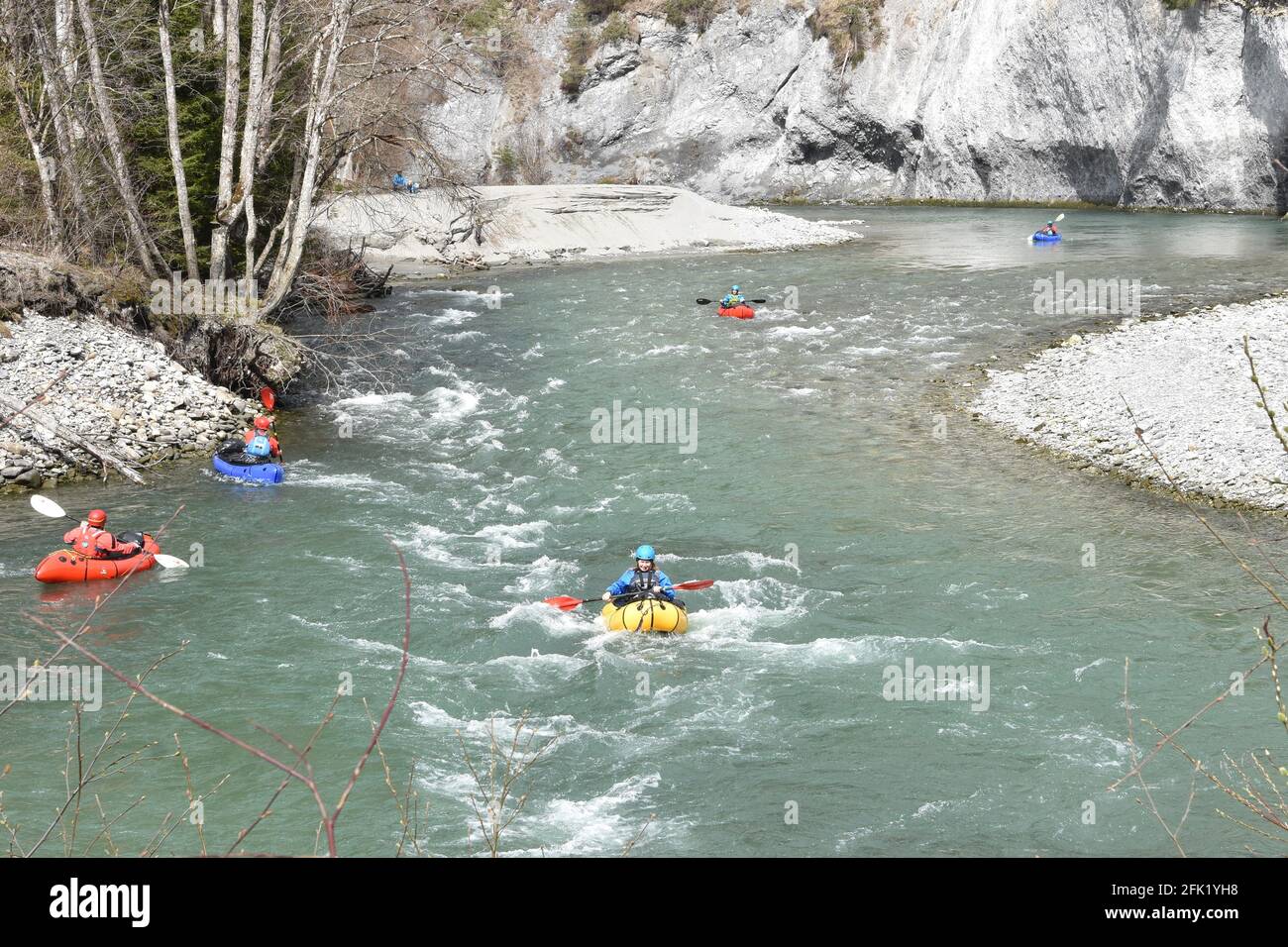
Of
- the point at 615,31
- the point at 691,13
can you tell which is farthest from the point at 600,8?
the point at 691,13

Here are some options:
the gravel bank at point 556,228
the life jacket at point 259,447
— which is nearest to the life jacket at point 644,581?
the life jacket at point 259,447

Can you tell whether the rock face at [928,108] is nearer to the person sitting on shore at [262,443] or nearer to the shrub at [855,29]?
the shrub at [855,29]

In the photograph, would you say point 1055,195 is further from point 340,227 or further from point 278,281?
point 278,281

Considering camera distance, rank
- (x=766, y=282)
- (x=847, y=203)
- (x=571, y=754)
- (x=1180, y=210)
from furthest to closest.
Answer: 1. (x=847, y=203)
2. (x=1180, y=210)
3. (x=766, y=282)
4. (x=571, y=754)

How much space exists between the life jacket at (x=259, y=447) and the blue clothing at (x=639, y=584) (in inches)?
315

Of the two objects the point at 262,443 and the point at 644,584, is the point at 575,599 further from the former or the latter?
the point at 262,443

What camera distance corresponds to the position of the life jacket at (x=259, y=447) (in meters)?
19.7

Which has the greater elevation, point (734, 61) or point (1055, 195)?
point (734, 61)

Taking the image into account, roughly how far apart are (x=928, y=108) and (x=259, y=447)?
5518 centimetres

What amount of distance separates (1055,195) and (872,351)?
127ft

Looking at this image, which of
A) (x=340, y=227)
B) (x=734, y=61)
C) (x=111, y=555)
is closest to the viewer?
(x=111, y=555)

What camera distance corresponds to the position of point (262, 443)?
64.6 ft

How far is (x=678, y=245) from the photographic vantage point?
4919 cm
